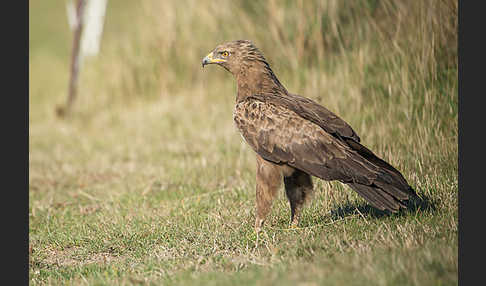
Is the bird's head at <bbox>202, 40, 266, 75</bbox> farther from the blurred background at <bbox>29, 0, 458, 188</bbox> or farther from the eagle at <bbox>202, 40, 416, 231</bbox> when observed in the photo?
the blurred background at <bbox>29, 0, 458, 188</bbox>

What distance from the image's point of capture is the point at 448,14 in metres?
5.95

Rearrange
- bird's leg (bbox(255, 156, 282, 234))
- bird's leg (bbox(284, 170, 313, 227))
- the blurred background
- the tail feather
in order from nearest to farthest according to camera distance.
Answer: the tail feather < bird's leg (bbox(255, 156, 282, 234)) < bird's leg (bbox(284, 170, 313, 227)) < the blurred background

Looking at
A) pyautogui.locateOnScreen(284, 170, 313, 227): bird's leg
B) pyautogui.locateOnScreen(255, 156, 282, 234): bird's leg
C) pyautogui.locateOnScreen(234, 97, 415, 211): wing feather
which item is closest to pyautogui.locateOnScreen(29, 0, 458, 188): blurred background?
pyautogui.locateOnScreen(284, 170, 313, 227): bird's leg

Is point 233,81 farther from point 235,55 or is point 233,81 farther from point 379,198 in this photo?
point 379,198

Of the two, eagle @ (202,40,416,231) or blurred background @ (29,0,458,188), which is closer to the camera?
eagle @ (202,40,416,231)

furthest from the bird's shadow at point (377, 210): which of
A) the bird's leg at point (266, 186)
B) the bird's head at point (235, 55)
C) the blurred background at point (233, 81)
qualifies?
the bird's head at point (235, 55)

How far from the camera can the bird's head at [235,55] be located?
5094 millimetres

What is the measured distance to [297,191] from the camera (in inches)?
185

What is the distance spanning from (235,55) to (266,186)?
1336 mm

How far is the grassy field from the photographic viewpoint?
3.80 m

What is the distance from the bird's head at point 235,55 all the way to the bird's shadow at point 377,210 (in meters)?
1.52

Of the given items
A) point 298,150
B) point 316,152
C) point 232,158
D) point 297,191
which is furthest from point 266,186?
point 232,158

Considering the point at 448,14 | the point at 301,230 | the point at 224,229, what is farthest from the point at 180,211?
the point at 448,14

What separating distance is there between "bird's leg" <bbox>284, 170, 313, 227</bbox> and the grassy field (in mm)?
157
